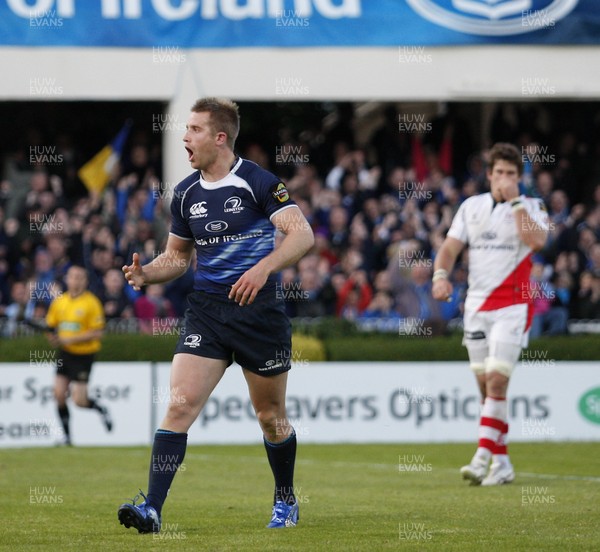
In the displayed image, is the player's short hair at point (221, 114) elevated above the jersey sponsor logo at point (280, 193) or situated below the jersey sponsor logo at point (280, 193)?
above

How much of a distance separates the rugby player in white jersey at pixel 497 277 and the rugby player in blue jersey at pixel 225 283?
3.69 metres

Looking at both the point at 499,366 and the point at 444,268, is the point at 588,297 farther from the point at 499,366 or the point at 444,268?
the point at 444,268

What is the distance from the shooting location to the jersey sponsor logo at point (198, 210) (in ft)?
27.3

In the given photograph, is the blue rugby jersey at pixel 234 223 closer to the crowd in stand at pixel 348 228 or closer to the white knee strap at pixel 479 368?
the white knee strap at pixel 479 368

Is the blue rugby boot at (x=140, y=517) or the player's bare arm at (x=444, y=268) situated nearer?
the blue rugby boot at (x=140, y=517)

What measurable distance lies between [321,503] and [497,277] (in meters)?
3.08

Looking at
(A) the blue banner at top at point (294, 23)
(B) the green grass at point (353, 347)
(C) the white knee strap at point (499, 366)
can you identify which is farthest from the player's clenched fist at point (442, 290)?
(A) the blue banner at top at point (294, 23)

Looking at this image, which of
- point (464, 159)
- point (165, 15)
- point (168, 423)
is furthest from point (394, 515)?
point (464, 159)

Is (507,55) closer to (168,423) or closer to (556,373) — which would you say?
(556,373)

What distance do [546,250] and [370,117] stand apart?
9.58m

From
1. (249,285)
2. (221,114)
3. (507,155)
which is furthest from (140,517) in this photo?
(507,155)

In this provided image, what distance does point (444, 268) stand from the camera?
11.9 m

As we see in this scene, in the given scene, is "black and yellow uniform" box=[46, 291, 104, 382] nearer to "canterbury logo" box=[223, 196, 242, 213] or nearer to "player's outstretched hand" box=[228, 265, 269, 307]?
"canterbury logo" box=[223, 196, 242, 213]

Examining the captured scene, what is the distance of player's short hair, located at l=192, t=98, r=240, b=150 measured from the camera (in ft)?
27.2
